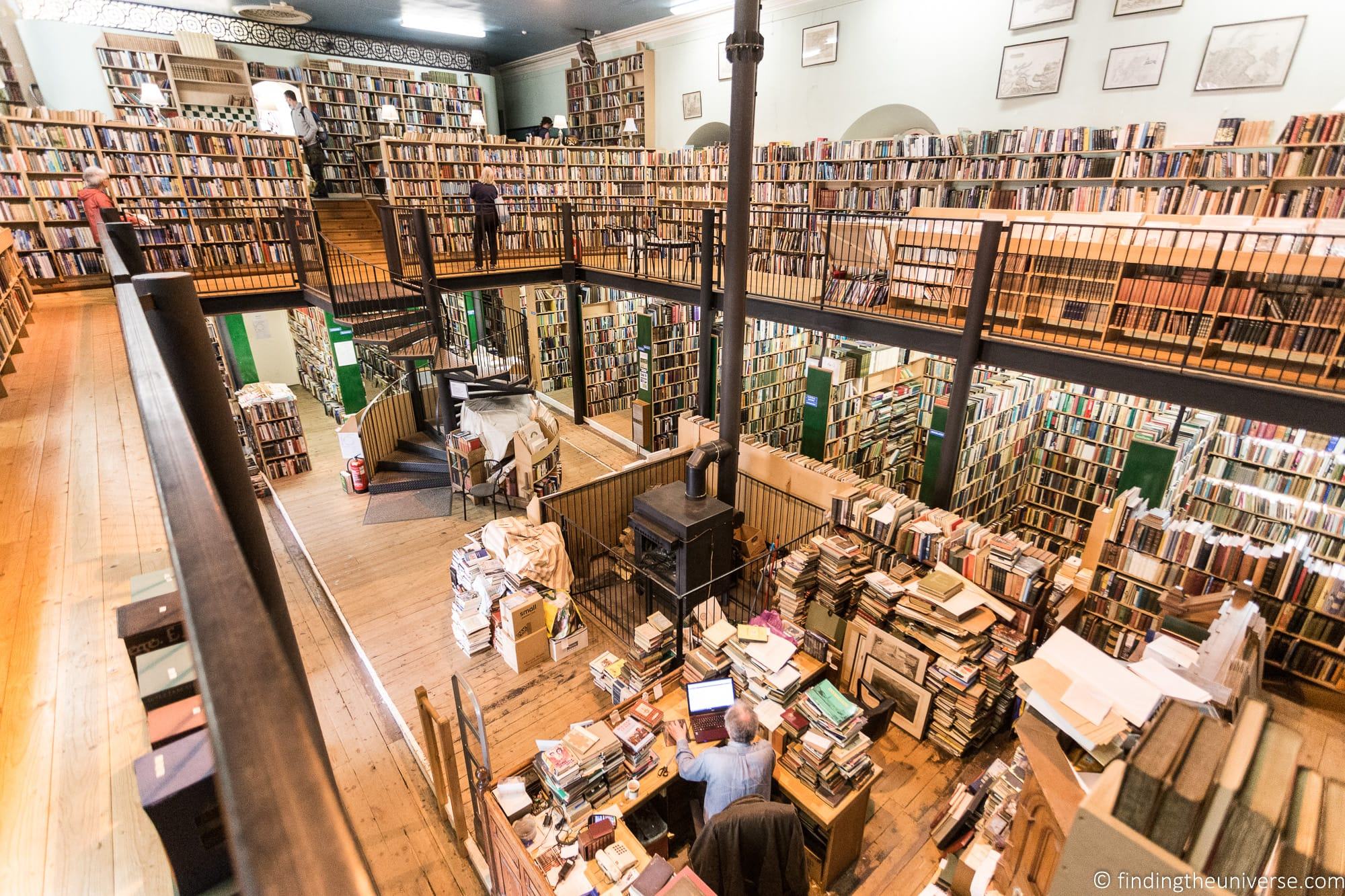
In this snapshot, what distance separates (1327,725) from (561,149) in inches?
489

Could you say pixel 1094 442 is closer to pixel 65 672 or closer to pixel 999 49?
pixel 999 49

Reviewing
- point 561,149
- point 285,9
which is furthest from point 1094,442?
A: point 285,9

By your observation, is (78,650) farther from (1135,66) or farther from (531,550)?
(1135,66)

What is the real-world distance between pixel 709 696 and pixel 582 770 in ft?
2.85

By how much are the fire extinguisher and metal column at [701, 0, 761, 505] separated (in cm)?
512

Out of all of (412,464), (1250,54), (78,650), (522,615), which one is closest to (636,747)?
(522,615)

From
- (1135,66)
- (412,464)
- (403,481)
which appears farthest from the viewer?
(412,464)

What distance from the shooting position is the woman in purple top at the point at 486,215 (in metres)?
8.70

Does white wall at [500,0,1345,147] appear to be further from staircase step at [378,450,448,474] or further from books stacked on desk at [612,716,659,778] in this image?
books stacked on desk at [612,716,659,778]

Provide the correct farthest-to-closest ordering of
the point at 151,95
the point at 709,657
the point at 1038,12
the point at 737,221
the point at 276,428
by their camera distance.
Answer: the point at 276,428 → the point at 151,95 → the point at 1038,12 → the point at 737,221 → the point at 709,657

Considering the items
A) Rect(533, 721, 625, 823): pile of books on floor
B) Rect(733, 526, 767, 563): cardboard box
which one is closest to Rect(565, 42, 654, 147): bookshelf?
Rect(733, 526, 767, 563): cardboard box

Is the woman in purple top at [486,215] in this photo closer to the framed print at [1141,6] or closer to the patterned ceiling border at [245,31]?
the patterned ceiling border at [245,31]

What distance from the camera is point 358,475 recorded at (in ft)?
27.4

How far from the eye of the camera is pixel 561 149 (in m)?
11.4
